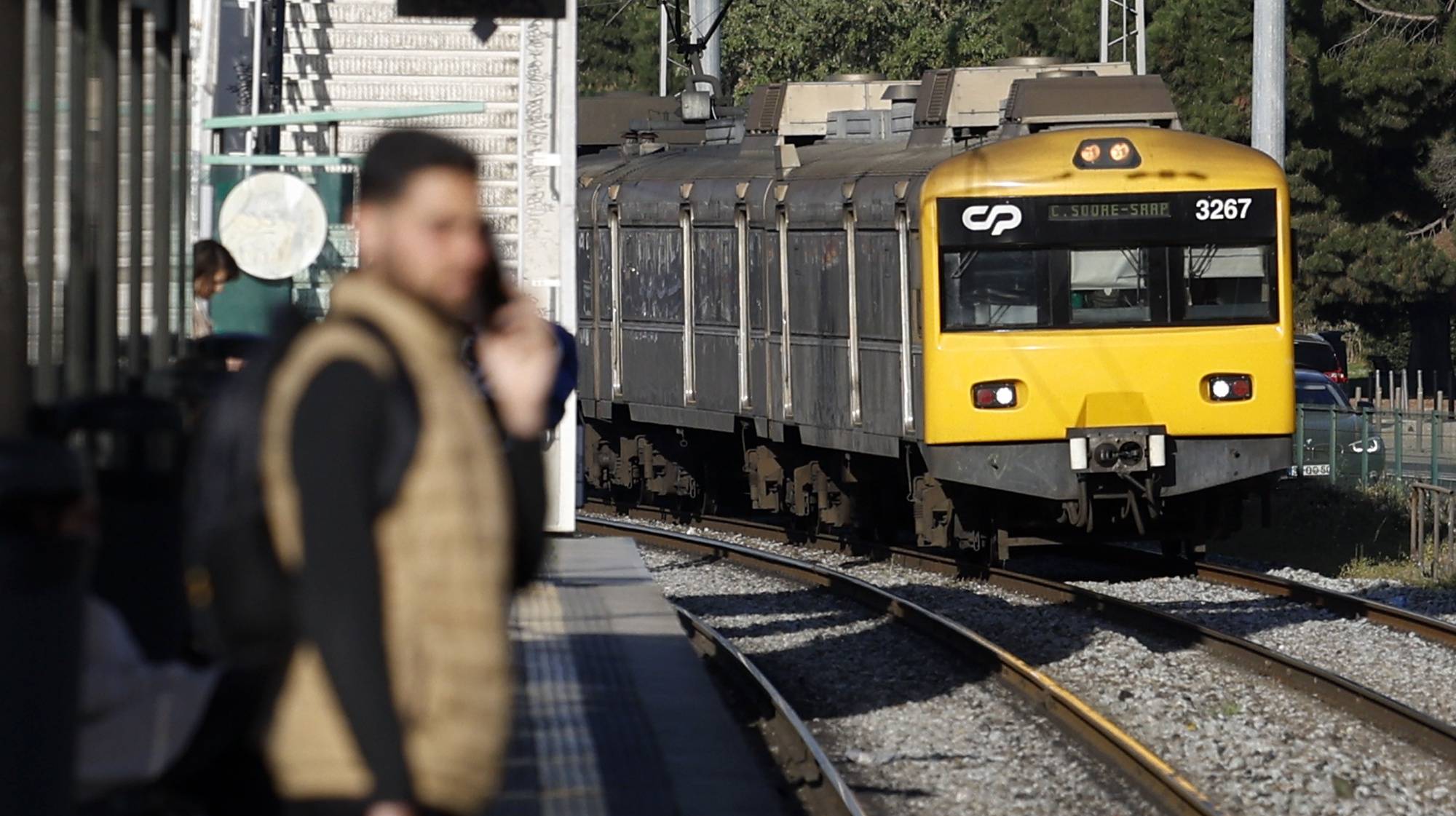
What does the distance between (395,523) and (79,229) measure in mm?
1778

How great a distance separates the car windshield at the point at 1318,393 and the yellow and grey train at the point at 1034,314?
14.7 meters

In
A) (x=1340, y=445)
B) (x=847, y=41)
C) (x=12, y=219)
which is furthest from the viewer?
(x=847, y=41)

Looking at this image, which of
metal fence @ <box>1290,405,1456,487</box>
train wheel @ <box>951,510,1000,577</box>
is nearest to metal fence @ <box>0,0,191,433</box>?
train wheel @ <box>951,510,1000,577</box>

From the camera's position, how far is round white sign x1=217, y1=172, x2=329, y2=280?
8.64 meters

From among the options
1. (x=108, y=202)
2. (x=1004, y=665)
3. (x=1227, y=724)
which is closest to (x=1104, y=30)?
(x=1004, y=665)

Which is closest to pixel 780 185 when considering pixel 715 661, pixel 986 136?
pixel 986 136

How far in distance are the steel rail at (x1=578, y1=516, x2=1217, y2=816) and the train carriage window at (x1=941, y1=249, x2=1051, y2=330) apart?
1815 mm

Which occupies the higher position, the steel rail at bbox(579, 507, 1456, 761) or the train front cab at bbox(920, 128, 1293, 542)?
the train front cab at bbox(920, 128, 1293, 542)

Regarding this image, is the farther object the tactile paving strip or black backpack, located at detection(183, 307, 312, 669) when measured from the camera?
the tactile paving strip

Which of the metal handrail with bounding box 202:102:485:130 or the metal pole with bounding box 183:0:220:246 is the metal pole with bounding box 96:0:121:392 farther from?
the metal pole with bounding box 183:0:220:246

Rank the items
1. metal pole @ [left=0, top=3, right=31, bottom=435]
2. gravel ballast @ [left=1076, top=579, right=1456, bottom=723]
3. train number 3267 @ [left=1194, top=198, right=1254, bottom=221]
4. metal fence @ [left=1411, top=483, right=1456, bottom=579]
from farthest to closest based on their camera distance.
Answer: metal fence @ [left=1411, top=483, right=1456, bottom=579], train number 3267 @ [left=1194, top=198, right=1254, bottom=221], gravel ballast @ [left=1076, top=579, right=1456, bottom=723], metal pole @ [left=0, top=3, right=31, bottom=435]

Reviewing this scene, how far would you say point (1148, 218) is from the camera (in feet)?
51.3

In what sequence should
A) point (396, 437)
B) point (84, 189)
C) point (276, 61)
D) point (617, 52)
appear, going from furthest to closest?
1. point (617, 52)
2. point (276, 61)
3. point (84, 189)
4. point (396, 437)

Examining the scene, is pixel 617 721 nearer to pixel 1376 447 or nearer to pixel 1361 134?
pixel 1376 447
